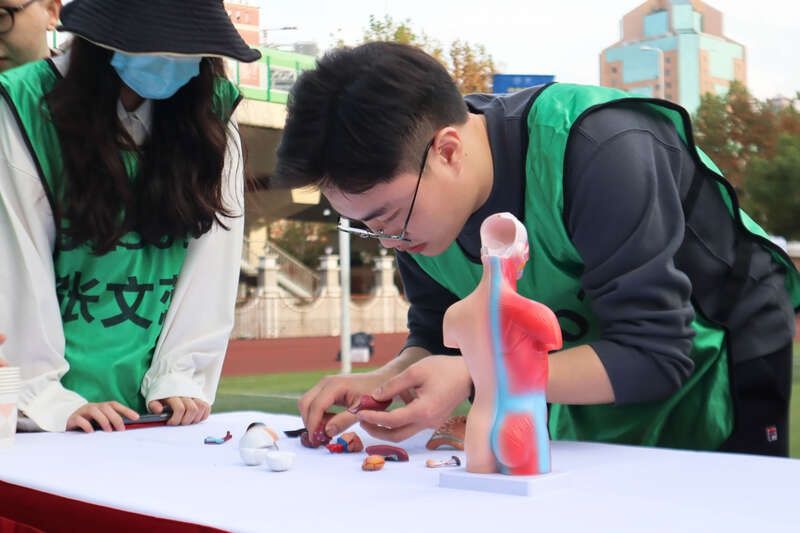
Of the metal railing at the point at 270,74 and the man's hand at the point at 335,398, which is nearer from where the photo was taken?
the man's hand at the point at 335,398

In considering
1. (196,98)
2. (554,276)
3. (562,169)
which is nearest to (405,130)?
(562,169)

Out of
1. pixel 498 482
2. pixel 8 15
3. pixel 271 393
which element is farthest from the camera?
pixel 271 393

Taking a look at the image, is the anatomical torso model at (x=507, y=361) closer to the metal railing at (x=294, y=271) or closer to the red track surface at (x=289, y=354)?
the red track surface at (x=289, y=354)

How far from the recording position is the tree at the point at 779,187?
948 inches

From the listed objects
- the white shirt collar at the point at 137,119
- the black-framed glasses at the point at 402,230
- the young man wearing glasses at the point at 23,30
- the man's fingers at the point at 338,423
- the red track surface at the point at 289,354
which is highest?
the young man wearing glasses at the point at 23,30

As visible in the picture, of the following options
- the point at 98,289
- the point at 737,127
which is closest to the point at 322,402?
the point at 98,289

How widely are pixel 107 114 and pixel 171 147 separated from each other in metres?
0.14

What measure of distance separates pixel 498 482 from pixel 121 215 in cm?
119

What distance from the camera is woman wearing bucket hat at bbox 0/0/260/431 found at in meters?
1.95

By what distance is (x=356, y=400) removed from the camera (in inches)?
66.8

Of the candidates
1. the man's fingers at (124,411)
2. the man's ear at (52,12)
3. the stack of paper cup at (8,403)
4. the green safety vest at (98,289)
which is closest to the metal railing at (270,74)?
the man's ear at (52,12)

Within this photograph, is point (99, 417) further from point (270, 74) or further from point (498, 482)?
point (270, 74)

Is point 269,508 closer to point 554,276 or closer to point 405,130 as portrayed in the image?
point 405,130

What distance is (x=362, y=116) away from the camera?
1413 millimetres
